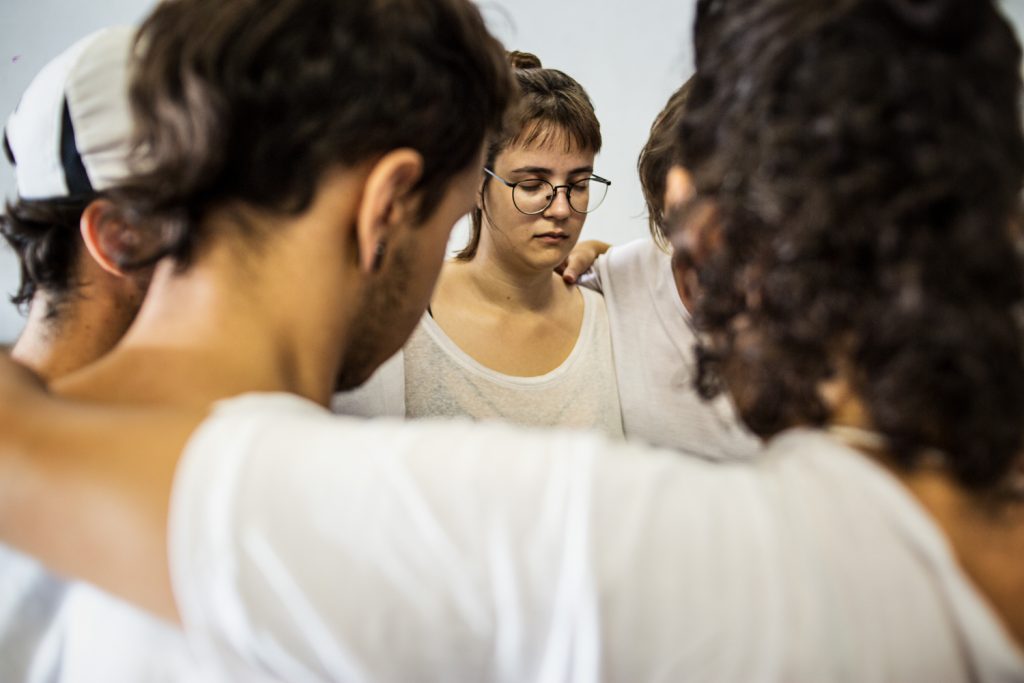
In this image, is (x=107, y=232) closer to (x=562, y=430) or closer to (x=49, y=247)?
(x=49, y=247)

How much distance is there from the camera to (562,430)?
54 cm

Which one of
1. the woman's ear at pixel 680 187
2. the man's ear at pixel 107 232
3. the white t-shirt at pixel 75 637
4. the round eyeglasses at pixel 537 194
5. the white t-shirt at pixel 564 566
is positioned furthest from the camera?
the round eyeglasses at pixel 537 194

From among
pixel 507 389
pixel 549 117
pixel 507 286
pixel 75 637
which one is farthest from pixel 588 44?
pixel 75 637

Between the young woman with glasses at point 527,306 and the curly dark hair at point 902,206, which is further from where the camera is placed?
the young woman with glasses at point 527,306

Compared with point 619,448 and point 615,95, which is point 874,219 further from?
point 615,95

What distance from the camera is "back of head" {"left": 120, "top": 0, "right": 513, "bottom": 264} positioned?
2.21 ft

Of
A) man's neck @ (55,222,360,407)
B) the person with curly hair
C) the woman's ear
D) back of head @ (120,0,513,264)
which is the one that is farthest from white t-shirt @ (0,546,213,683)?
the person with curly hair

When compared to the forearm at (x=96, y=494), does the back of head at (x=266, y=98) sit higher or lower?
higher

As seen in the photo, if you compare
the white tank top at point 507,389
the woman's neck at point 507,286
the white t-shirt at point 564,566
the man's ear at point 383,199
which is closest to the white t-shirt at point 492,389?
the white tank top at point 507,389

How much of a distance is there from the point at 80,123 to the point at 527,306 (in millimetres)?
893

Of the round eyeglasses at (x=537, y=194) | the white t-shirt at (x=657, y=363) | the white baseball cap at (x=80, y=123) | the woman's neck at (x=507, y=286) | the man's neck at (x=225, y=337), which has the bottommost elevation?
the white t-shirt at (x=657, y=363)

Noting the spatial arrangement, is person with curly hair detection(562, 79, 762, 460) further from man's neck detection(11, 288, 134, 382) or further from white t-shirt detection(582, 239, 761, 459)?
man's neck detection(11, 288, 134, 382)

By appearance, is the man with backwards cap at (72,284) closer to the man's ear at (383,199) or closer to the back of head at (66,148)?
the back of head at (66,148)

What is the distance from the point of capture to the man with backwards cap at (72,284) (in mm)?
581
